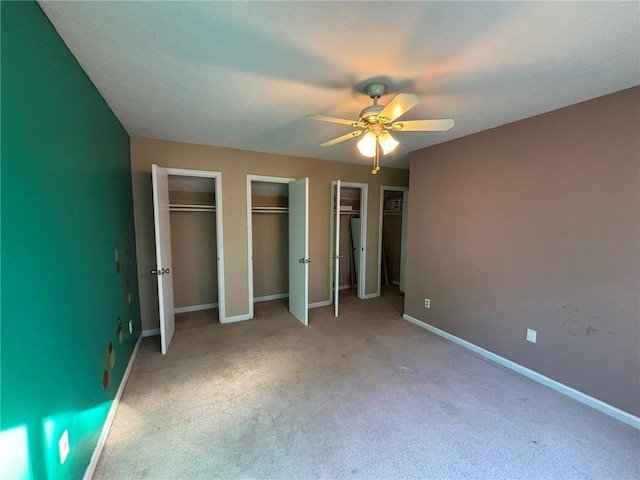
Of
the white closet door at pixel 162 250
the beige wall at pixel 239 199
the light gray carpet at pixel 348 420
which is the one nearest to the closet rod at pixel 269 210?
the beige wall at pixel 239 199

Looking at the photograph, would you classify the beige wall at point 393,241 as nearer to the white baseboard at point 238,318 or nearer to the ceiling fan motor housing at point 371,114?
the white baseboard at point 238,318

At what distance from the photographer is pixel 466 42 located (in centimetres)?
141

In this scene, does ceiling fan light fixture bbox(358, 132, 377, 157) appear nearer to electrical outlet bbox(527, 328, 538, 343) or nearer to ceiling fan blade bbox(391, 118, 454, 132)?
ceiling fan blade bbox(391, 118, 454, 132)

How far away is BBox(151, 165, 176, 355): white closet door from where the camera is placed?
2.71 metres

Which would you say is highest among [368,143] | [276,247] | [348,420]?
[368,143]

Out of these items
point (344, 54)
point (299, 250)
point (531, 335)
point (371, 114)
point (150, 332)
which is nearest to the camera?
point (344, 54)

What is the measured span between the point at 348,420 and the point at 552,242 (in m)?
2.23

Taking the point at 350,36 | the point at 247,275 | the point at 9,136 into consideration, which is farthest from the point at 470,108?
the point at 247,275

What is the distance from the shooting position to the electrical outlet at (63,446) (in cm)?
125

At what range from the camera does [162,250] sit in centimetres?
285

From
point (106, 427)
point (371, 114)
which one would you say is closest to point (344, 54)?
point (371, 114)

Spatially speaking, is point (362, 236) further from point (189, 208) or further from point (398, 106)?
point (398, 106)

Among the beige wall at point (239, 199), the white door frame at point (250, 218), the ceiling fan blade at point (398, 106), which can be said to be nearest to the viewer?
the ceiling fan blade at point (398, 106)

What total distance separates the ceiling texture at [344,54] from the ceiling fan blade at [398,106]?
0.24 m
